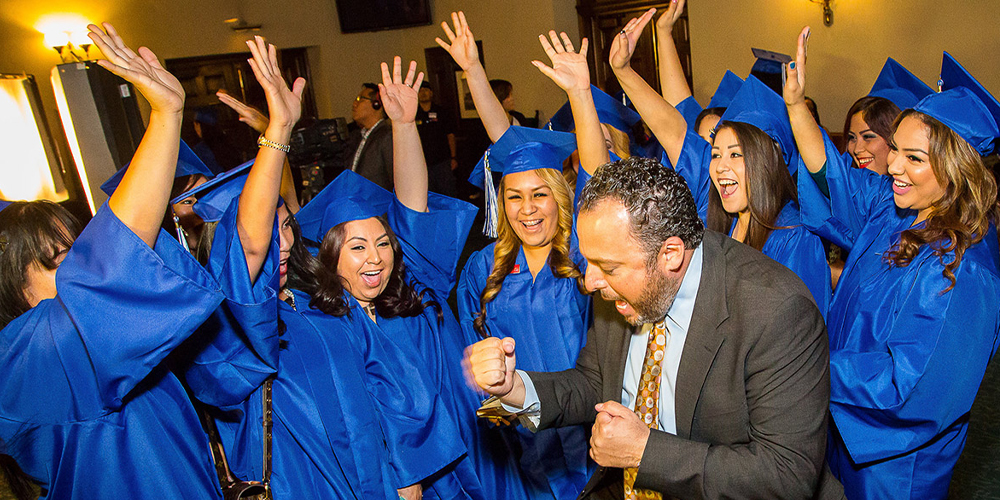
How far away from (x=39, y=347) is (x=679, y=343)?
141 cm

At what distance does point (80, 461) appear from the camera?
1499 millimetres

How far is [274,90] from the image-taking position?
180 cm

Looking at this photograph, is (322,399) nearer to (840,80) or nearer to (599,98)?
(599,98)

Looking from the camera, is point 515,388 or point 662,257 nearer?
point 662,257

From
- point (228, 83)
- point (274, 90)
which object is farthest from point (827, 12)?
point (228, 83)

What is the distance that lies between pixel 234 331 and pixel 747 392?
4.07 ft

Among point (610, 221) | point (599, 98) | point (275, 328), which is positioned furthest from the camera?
point (599, 98)

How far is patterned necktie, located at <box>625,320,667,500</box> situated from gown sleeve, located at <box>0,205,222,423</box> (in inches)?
39.0

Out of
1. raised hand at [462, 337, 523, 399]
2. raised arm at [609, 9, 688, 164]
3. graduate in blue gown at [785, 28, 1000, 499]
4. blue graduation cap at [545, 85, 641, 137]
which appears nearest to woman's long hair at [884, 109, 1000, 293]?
graduate in blue gown at [785, 28, 1000, 499]

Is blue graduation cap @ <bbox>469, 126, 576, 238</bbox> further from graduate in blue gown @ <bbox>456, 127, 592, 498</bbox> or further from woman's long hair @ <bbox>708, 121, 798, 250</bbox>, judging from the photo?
woman's long hair @ <bbox>708, 121, 798, 250</bbox>

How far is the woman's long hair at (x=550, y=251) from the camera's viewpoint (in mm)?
2465

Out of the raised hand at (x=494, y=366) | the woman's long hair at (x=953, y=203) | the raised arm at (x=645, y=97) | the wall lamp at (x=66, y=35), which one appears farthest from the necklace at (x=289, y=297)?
the wall lamp at (x=66, y=35)

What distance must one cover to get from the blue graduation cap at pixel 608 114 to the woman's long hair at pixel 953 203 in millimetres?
1363

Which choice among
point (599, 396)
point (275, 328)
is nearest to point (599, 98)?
point (599, 396)
